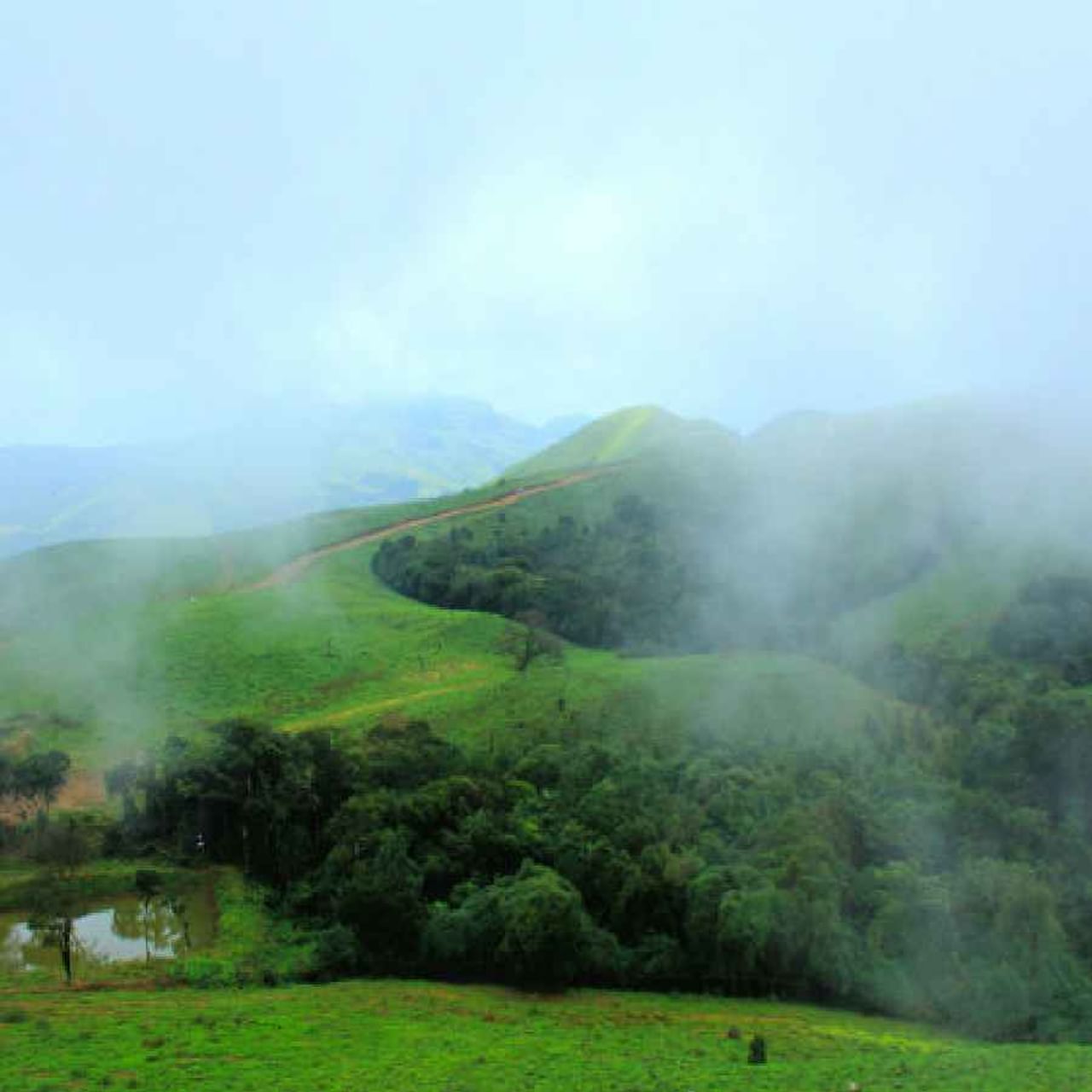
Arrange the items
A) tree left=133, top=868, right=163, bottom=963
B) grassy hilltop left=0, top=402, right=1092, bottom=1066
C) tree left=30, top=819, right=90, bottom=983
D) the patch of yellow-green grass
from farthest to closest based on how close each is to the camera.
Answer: the patch of yellow-green grass
tree left=133, top=868, right=163, bottom=963
grassy hilltop left=0, top=402, right=1092, bottom=1066
tree left=30, top=819, right=90, bottom=983

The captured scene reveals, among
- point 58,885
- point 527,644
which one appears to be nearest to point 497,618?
point 527,644

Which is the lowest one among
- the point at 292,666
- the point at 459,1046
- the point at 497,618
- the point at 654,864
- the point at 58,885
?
the point at 459,1046

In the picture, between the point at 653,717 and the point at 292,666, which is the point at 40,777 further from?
the point at 653,717

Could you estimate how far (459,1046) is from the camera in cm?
2378

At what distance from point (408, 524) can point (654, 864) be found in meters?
73.6

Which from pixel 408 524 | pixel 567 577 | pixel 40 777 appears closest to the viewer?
pixel 40 777

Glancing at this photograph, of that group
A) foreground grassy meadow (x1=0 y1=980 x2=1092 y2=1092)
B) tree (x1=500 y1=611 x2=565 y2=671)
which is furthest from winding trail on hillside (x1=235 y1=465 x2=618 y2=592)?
foreground grassy meadow (x1=0 y1=980 x2=1092 y2=1092)

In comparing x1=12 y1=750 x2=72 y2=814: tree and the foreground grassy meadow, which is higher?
x1=12 y1=750 x2=72 y2=814: tree

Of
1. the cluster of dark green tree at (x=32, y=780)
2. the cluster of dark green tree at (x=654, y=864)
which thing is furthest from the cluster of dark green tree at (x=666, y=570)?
the cluster of dark green tree at (x=32, y=780)

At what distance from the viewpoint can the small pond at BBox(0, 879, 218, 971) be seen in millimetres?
29656

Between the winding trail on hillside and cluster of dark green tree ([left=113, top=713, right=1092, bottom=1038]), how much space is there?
4232 cm

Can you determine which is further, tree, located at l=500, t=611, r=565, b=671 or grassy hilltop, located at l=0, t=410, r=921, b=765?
tree, located at l=500, t=611, r=565, b=671

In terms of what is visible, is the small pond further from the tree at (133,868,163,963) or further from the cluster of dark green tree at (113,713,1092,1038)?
the cluster of dark green tree at (113,713,1092,1038)

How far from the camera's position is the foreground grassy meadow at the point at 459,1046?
70.1ft
